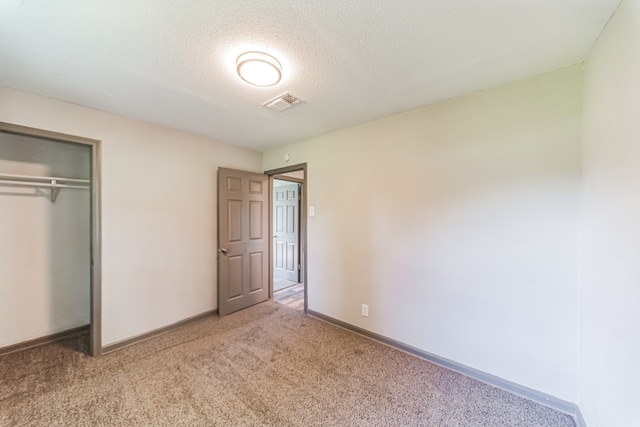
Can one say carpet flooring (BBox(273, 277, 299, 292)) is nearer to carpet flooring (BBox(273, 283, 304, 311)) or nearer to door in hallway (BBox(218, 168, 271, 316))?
carpet flooring (BBox(273, 283, 304, 311))

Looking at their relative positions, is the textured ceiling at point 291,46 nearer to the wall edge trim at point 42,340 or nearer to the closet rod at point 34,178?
the closet rod at point 34,178

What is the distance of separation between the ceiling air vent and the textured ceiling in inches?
3.0

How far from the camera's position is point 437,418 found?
1.62m

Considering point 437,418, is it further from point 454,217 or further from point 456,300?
point 454,217

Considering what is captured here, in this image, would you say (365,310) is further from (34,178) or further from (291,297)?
(34,178)

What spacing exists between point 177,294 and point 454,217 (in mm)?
3095

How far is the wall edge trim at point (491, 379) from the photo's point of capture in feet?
5.42

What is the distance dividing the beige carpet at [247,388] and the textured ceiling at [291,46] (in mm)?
2308

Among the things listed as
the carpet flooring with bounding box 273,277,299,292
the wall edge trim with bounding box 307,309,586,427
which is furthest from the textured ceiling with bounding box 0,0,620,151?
the carpet flooring with bounding box 273,277,299,292

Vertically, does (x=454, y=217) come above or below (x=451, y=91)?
below

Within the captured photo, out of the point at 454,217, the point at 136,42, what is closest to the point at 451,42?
the point at 454,217

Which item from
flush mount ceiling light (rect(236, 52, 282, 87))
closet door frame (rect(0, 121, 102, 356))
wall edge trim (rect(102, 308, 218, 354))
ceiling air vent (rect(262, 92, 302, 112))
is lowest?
wall edge trim (rect(102, 308, 218, 354))

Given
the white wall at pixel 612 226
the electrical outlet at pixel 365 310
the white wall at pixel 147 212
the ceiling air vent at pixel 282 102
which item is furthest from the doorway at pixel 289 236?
the white wall at pixel 612 226

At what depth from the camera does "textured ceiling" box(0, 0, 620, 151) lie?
4.03 ft
